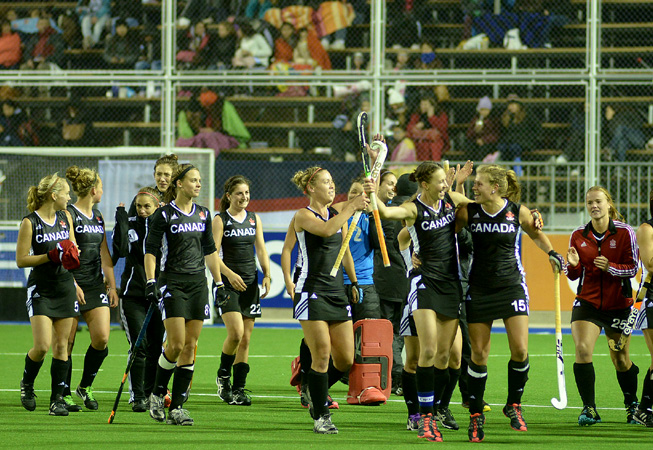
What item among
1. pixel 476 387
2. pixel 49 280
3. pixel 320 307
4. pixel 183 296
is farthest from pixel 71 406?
pixel 476 387

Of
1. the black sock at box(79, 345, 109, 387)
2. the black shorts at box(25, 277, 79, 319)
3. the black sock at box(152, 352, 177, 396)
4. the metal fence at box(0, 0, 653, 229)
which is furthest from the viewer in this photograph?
the metal fence at box(0, 0, 653, 229)

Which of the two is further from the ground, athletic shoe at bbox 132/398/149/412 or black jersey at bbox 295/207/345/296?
black jersey at bbox 295/207/345/296

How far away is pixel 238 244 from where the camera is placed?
8.86 metres

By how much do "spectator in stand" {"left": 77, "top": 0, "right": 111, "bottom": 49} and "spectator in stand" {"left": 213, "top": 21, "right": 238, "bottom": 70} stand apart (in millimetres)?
2706

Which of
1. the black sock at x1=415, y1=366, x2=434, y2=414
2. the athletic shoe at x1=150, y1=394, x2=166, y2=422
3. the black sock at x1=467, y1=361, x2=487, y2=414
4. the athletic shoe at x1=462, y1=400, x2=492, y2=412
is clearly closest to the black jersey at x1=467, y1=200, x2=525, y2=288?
the black sock at x1=467, y1=361, x2=487, y2=414

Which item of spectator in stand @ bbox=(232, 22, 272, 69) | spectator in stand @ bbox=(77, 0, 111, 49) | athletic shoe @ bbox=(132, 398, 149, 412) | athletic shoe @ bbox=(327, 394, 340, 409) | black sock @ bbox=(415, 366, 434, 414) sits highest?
spectator in stand @ bbox=(77, 0, 111, 49)

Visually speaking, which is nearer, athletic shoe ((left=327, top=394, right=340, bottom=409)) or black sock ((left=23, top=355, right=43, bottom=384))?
black sock ((left=23, top=355, right=43, bottom=384))

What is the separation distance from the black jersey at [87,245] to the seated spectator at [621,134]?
1098 centimetres

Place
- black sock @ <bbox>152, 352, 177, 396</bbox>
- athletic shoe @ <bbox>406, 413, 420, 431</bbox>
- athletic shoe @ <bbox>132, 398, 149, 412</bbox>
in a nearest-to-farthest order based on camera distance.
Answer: athletic shoe @ <bbox>406, 413, 420, 431</bbox> < black sock @ <bbox>152, 352, 177, 396</bbox> < athletic shoe @ <bbox>132, 398, 149, 412</bbox>

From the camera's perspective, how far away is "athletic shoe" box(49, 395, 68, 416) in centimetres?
792

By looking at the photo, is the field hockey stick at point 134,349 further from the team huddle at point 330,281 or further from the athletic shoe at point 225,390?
the athletic shoe at point 225,390

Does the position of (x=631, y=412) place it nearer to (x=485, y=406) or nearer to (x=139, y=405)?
(x=485, y=406)

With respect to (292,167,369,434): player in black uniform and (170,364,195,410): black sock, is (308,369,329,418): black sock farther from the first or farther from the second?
(170,364,195,410): black sock

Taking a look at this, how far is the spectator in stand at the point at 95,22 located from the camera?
20.8 metres
